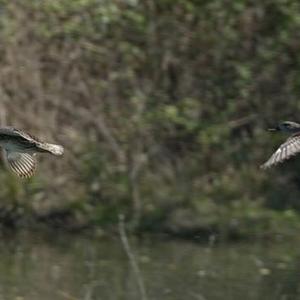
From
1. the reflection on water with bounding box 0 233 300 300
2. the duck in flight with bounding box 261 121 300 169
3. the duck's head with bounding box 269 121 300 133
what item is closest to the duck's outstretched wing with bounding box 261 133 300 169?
the duck in flight with bounding box 261 121 300 169

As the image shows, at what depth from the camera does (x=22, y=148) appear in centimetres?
707

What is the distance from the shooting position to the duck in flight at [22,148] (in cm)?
665

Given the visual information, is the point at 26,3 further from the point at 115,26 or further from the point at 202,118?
the point at 202,118

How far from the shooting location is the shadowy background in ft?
42.2

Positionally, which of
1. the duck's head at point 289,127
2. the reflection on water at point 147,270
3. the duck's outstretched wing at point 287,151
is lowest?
the reflection on water at point 147,270

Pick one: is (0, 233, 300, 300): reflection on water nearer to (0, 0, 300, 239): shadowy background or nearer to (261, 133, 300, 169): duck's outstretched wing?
(0, 0, 300, 239): shadowy background

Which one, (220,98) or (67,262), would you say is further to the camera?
(220,98)

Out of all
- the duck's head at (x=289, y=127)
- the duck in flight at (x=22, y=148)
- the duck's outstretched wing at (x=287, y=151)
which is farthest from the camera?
the duck's head at (x=289, y=127)

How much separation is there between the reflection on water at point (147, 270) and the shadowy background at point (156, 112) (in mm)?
313

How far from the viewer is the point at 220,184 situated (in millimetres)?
13320

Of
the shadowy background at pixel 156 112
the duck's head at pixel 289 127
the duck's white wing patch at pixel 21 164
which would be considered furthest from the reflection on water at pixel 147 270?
the duck's white wing patch at pixel 21 164

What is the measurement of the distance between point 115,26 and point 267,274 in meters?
2.72

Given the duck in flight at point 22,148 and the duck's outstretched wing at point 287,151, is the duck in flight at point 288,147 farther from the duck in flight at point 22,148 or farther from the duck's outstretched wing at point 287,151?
the duck in flight at point 22,148

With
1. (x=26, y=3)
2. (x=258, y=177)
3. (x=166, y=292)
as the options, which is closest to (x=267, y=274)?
(x=166, y=292)
